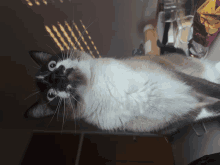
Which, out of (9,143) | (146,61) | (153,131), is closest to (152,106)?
(153,131)

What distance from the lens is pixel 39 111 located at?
0.81 meters

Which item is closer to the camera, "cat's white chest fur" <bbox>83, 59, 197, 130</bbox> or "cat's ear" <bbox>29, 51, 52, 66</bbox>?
"cat's white chest fur" <bbox>83, 59, 197, 130</bbox>

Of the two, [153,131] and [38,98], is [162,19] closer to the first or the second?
[153,131]

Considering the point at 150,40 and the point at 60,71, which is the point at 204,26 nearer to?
the point at 150,40

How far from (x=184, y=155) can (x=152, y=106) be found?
0.34 meters

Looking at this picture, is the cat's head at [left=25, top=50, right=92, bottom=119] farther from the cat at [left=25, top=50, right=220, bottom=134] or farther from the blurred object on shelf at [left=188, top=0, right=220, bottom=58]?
the blurred object on shelf at [left=188, top=0, right=220, bottom=58]

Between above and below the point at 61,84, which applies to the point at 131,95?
below

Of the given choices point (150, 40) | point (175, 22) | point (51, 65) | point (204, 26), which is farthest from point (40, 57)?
point (204, 26)

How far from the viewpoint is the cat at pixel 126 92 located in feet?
2.37

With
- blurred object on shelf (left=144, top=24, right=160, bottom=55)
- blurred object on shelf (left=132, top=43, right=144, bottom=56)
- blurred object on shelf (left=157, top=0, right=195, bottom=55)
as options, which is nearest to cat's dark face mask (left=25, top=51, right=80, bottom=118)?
blurred object on shelf (left=132, top=43, right=144, bottom=56)

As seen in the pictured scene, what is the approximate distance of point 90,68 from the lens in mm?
803

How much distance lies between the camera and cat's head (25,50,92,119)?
2.46 ft

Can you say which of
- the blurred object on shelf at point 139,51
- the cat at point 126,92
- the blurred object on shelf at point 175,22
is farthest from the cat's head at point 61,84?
the blurred object on shelf at point 175,22

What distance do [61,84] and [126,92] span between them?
0.38 m
